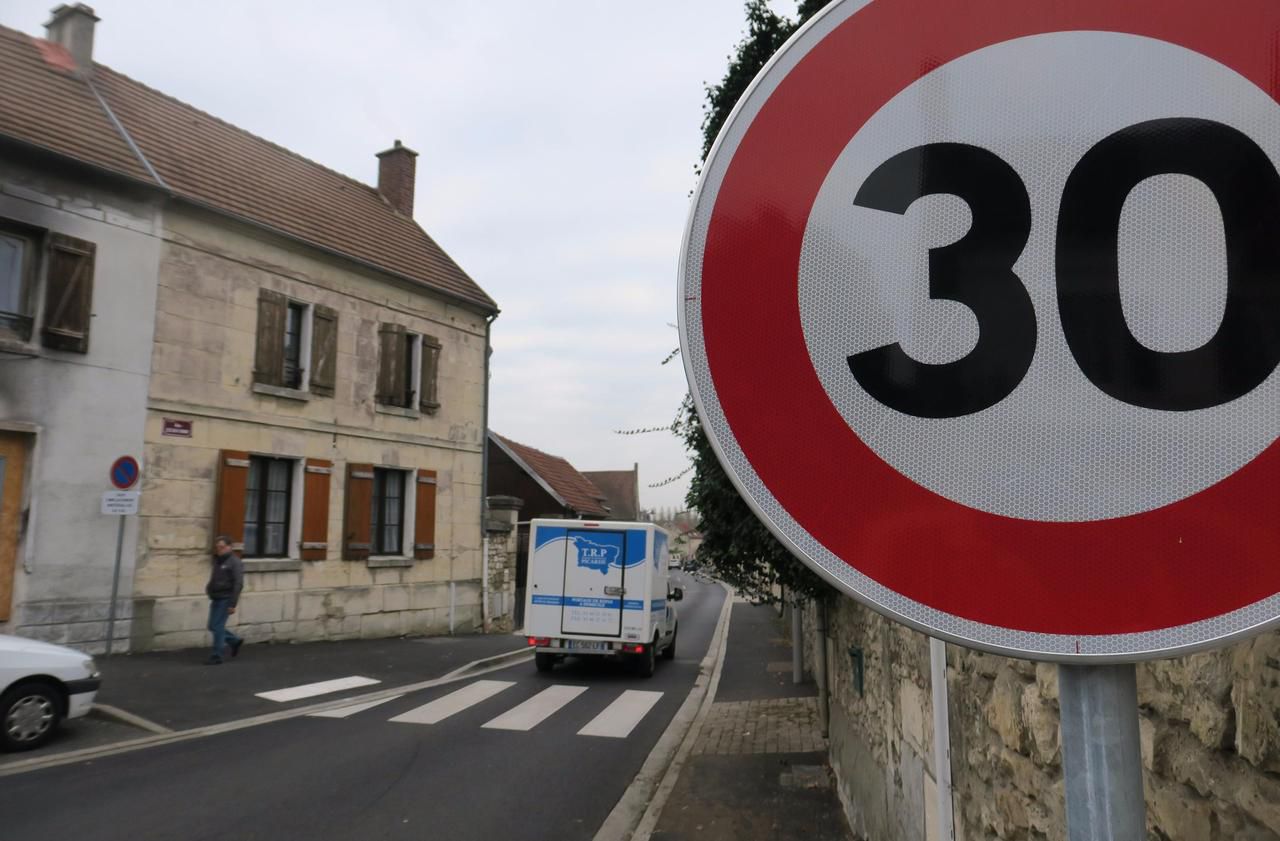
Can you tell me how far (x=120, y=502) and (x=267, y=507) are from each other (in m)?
3.77

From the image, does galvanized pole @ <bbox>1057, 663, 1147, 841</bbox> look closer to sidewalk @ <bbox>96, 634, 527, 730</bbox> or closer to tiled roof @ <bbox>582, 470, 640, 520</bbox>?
sidewalk @ <bbox>96, 634, 527, 730</bbox>

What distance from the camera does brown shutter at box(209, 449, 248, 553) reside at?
A: 14.2m

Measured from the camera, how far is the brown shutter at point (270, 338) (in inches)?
600

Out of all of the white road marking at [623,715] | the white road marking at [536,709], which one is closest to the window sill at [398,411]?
the white road marking at [536,709]

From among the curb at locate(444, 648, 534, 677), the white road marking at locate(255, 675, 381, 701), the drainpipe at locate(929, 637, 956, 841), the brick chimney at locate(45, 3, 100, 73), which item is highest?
the brick chimney at locate(45, 3, 100, 73)

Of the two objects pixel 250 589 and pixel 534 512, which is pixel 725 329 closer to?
pixel 250 589

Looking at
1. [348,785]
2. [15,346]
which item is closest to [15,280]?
[15,346]

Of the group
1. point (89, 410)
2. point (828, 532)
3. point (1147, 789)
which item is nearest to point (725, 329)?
point (828, 532)

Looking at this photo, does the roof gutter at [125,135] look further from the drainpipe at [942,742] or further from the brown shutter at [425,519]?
the drainpipe at [942,742]

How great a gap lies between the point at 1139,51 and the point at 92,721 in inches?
422

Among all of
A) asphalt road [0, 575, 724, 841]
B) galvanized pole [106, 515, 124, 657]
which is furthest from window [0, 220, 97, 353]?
asphalt road [0, 575, 724, 841]

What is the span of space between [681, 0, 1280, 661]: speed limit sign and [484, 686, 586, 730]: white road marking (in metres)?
9.38

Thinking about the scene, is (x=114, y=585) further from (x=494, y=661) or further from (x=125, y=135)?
(x=125, y=135)

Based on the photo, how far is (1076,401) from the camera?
2.89 feet
